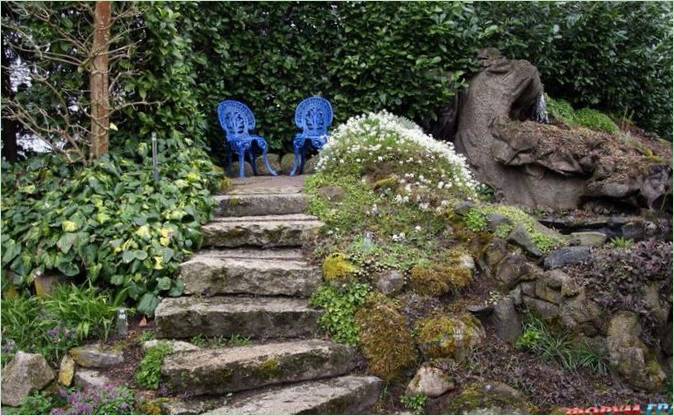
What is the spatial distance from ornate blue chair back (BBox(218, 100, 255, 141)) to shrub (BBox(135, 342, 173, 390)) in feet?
12.5

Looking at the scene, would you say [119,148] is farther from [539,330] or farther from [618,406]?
[618,406]

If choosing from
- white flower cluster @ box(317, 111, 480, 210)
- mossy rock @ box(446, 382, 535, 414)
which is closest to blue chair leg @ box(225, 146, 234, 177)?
white flower cluster @ box(317, 111, 480, 210)

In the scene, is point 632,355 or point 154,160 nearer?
point 632,355

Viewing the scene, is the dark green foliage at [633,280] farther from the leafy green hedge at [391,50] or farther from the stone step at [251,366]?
the leafy green hedge at [391,50]

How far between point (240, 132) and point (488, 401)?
4999 mm

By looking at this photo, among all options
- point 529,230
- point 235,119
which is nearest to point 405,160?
point 529,230

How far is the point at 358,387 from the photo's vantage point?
344 centimetres

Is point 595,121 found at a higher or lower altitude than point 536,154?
higher

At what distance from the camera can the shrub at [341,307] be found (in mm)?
3787

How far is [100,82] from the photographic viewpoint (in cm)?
484

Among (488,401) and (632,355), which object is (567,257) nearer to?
(632,355)

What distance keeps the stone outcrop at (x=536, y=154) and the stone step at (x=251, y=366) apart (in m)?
3.69

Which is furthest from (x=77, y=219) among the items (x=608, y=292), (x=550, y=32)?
(x=550, y=32)

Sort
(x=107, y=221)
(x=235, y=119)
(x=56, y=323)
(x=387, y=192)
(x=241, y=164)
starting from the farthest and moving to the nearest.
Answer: (x=235, y=119) → (x=241, y=164) → (x=387, y=192) → (x=107, y=221) → (x=56, y=323)
